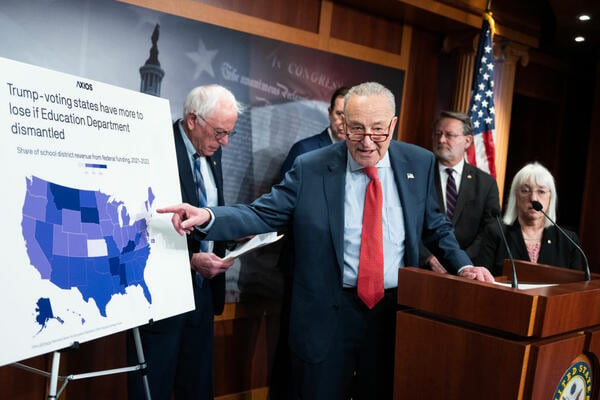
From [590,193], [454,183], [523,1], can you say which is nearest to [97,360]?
[454,183]

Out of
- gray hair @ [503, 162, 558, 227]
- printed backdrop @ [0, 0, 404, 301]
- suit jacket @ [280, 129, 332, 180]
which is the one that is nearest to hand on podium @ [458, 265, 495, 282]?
gray hair @ [503, 162, 558, 227]

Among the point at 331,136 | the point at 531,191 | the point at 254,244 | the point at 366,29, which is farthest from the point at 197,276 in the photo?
the point at 366,29

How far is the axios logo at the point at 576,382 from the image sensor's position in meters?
1.68

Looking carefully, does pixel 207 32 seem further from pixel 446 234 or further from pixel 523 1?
pixel 523 1

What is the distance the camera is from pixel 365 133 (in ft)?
6.80

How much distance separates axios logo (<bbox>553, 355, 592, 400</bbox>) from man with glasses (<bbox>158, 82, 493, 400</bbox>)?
0.40 m

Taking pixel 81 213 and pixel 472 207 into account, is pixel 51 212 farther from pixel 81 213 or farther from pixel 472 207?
pixel 472 207

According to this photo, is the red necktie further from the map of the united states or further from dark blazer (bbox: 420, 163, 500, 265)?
dark blazer (bbox: 420, 163, 500, 265)

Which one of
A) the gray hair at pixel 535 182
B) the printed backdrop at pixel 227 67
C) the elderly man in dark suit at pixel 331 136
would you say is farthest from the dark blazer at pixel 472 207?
the printed backdrop at pixel 227 67

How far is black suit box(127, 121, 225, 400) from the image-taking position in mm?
2365

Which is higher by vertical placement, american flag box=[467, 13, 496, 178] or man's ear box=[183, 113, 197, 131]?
american flag box=[467, 13, 496, 178]

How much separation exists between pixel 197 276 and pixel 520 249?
160 centimetres

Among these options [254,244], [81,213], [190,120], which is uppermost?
[190,120]

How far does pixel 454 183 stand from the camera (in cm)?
346
